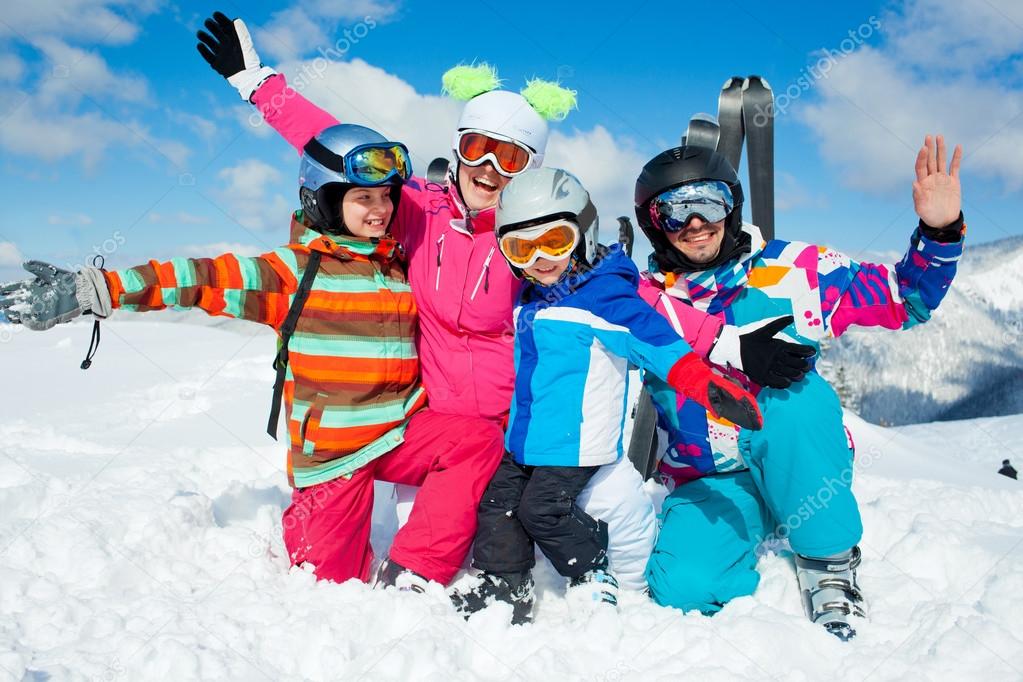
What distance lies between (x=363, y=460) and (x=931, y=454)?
7382mm

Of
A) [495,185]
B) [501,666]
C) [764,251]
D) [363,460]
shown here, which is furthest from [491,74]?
[501,666]

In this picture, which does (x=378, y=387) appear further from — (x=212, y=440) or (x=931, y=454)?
(x=931, y=454)

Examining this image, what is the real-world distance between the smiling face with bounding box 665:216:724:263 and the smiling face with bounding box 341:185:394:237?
1.38 metres

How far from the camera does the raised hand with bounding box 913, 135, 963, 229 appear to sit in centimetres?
271

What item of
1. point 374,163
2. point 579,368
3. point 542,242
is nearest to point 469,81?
point 374,163

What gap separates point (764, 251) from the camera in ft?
10.3

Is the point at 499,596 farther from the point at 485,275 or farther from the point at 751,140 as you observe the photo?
the point at 751,140

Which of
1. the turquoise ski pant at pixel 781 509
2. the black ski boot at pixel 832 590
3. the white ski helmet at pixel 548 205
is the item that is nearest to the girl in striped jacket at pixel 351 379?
the white ski helmet at pixel 548 205

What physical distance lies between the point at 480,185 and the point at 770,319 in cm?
147

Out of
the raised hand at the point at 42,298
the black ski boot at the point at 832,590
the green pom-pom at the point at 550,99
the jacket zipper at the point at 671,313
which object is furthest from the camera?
the green pom-pom at the point at 550,99

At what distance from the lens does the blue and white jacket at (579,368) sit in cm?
286

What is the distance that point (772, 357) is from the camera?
8.75 ft

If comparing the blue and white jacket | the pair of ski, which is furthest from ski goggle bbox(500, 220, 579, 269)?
the pair of ski

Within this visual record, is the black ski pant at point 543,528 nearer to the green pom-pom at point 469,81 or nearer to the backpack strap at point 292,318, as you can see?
the backpack strap at point 292,318
